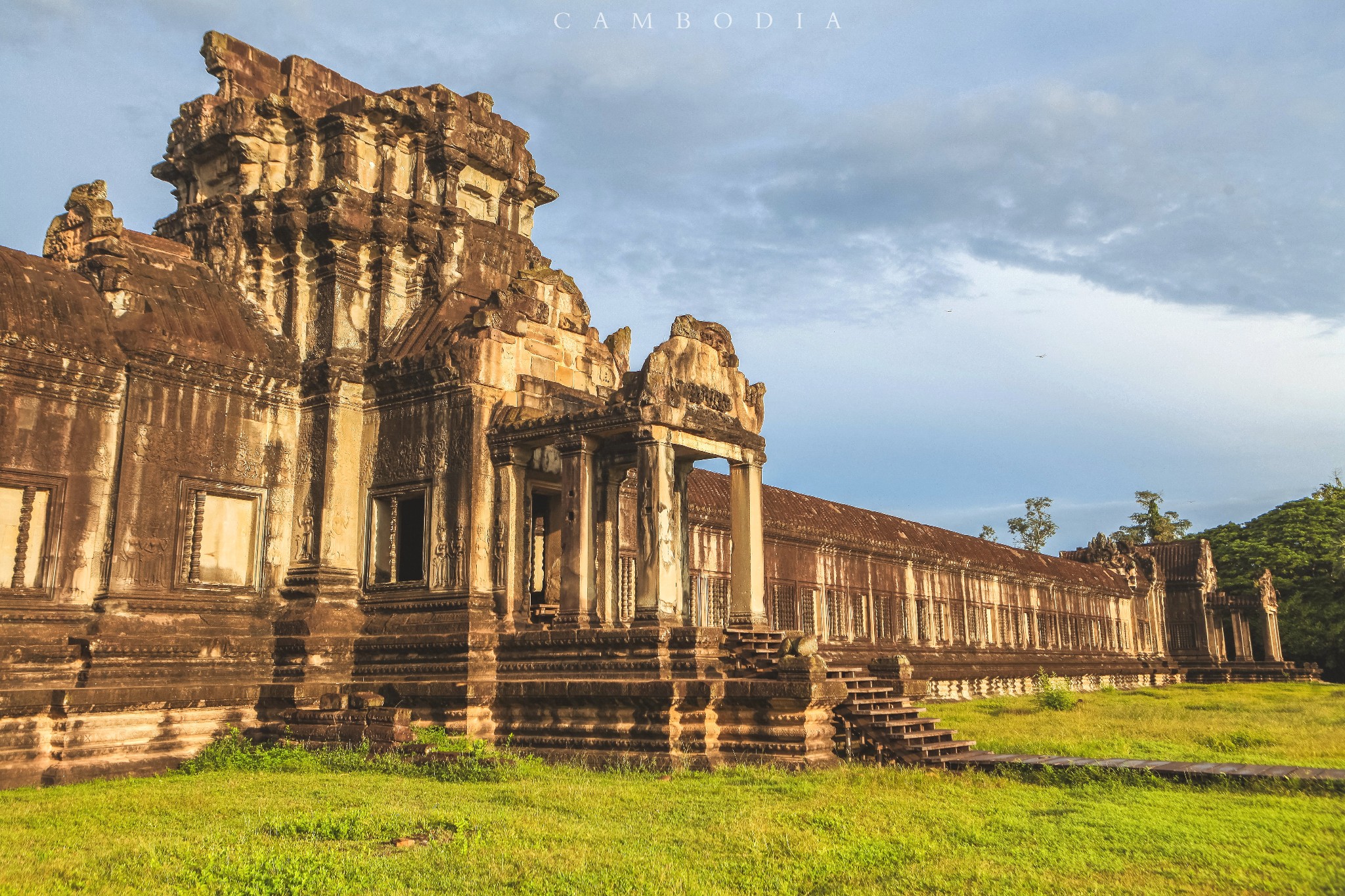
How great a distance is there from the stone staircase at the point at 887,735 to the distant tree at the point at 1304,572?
44.4 metres

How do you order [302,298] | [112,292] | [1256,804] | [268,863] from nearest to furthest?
[268,863] < [1256,804] < [112,292] < [302,298]

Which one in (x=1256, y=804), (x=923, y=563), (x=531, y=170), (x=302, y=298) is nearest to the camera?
(x=1256, y=804)

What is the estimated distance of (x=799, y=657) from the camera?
511 inches

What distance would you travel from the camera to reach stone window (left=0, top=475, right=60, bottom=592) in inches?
514

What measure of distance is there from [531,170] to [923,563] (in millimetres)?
17696

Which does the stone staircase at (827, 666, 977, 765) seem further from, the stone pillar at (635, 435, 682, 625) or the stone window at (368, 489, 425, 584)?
the stone window at (368, 489, 425, 584)

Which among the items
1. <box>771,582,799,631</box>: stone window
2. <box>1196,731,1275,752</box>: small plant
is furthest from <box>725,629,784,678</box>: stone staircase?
<box>771,582,799,631</box>: stone window

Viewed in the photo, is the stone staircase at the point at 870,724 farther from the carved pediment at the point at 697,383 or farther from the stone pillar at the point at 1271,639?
the stone pillar at the point at 1271,639

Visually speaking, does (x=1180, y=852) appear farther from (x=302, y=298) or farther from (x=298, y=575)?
(x=302, y=298)

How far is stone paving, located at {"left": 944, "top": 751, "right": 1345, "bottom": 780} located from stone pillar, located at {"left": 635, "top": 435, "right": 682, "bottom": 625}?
12.7ft

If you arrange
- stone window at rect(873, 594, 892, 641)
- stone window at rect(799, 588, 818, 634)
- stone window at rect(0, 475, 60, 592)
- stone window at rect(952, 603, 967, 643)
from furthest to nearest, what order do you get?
stone window at rect(952, 603, 967, 643), stone window at rect(873, 594, 892, 641), stone window at rect(799, 588, 818, 634), stone window at rect(0, 475, 60, 592)

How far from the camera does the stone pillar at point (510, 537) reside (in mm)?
15133

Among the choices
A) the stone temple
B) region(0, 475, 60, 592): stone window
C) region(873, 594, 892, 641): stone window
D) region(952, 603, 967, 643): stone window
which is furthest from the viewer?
region(952, 603, 967, 643): stone window

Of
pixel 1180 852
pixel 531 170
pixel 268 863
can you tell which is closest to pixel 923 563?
pixel 531 170
